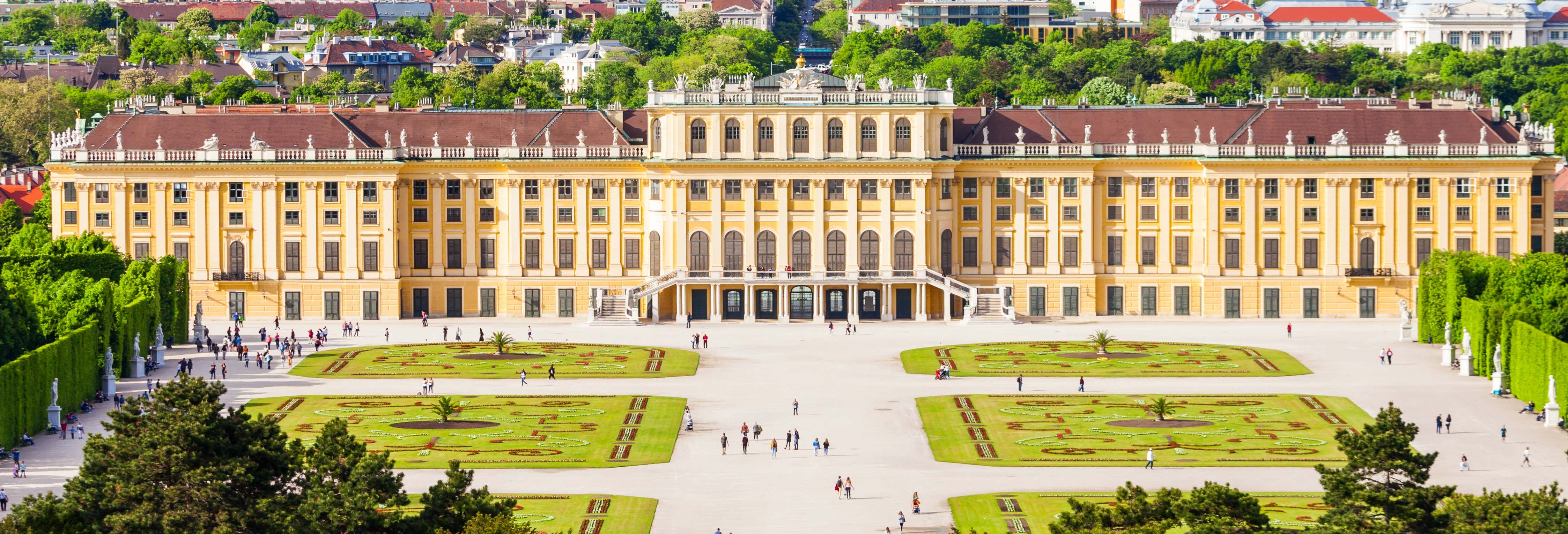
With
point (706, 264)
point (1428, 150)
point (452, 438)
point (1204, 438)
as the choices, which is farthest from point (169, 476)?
point (1428, 150)

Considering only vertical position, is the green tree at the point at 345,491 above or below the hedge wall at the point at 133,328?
below

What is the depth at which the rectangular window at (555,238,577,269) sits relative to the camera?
156750 mm

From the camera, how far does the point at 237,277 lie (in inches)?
6102

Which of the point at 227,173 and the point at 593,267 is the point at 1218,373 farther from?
the point at 227,173

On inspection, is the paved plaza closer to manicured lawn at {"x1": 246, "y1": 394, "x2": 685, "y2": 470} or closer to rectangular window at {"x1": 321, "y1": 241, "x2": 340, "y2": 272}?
manicured lawn at {"x1": 246, "y1": 394, "x2": 685, "y2": 470}

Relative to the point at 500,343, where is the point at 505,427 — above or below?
below

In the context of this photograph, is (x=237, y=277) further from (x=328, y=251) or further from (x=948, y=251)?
(x=948, y=251)

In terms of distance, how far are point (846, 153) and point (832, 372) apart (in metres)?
26.7

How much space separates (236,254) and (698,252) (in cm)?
2586

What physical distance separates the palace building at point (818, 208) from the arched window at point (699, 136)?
0.51 ft

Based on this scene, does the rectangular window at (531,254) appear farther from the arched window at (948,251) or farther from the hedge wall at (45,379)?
the hedge wall at (45,379)

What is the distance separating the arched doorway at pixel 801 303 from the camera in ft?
505

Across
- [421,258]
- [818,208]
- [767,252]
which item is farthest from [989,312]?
[421,258]

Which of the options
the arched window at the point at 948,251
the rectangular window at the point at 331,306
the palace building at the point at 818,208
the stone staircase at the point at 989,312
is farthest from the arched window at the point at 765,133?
the rectangular window at the point at 331,306
